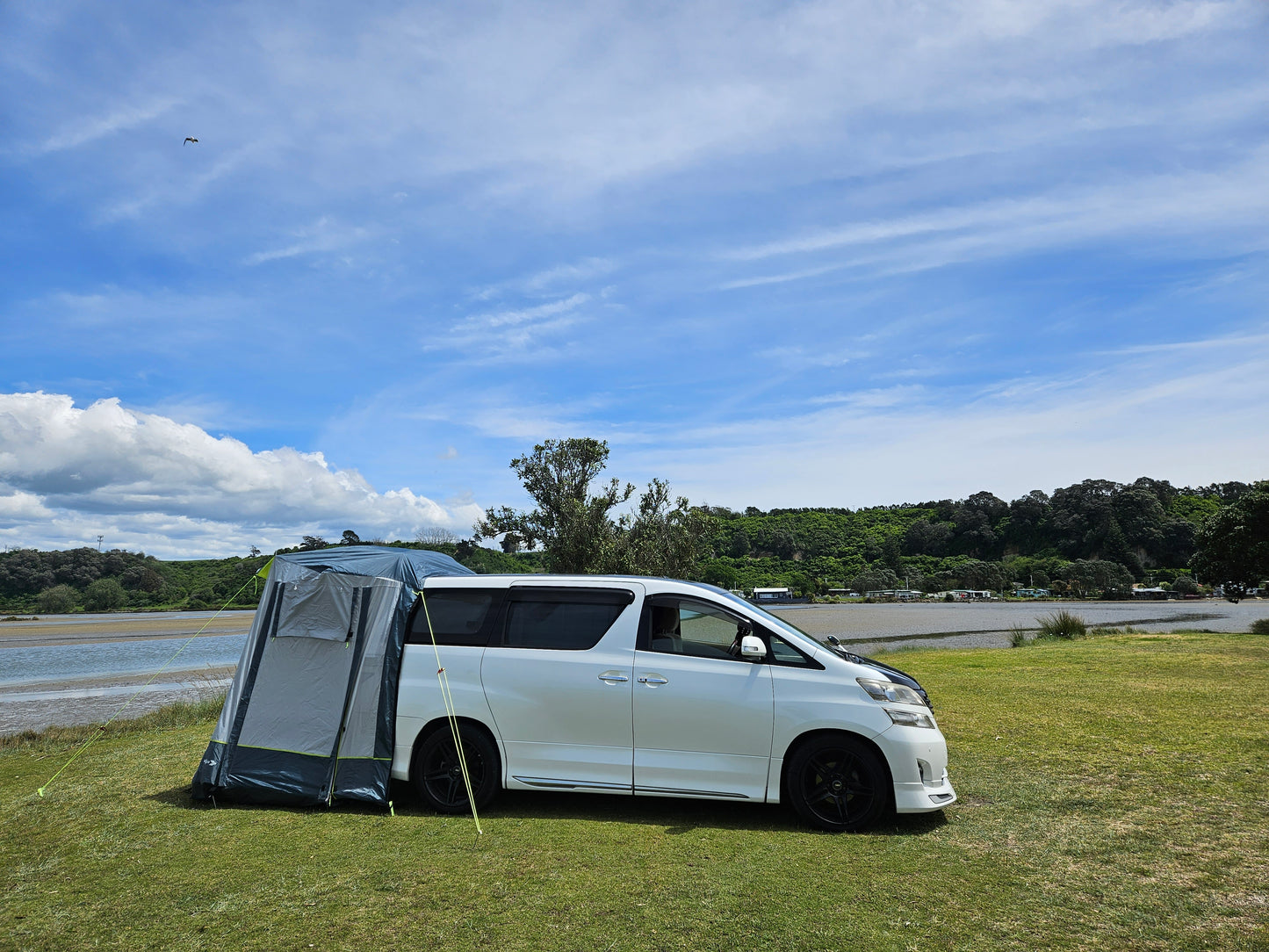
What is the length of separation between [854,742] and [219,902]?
4632 millimetres

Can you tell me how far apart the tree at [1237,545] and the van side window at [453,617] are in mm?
33651

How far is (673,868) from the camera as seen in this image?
5.39 m

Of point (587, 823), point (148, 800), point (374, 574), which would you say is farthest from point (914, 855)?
point (148, 800)

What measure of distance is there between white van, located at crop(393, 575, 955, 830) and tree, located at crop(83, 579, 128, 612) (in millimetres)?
109388

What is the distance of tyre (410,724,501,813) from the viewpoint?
689 centimetres

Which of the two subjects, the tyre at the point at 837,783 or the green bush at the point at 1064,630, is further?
the green bush at the point at 1064,630

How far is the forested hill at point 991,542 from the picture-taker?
119375 millimetres

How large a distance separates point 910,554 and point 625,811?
155 m

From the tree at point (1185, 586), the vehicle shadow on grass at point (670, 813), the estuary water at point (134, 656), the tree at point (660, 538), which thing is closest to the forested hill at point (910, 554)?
the tree at point (1185, 586)

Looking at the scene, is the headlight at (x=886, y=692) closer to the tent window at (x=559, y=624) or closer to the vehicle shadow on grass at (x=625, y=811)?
the vehicle shadow on grass at (x=625, y=811)

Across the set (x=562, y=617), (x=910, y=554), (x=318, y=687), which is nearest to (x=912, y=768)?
(x=562, y=617)

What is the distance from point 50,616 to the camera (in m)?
88.8

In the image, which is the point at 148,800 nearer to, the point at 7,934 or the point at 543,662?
the point at 7,934

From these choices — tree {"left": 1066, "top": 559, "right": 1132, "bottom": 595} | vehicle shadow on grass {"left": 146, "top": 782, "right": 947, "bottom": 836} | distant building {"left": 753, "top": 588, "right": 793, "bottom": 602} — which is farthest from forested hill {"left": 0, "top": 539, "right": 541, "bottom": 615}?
tree {"left": 1066, "top": 559, "right": 1132, "bottom": 595}
